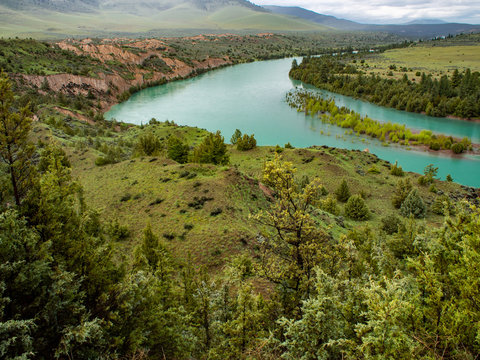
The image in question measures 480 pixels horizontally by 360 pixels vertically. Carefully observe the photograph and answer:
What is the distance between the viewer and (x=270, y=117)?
7331cm

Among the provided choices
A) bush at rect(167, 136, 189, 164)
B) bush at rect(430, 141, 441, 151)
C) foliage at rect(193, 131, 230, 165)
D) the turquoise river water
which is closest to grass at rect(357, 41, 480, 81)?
the turquoise river water

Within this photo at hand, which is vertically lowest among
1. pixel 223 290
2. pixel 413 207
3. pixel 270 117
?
pixel 413 207

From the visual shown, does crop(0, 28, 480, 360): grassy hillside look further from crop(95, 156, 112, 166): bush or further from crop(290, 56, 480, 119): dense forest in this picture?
crop(290, 56, 480, 119): dense forest

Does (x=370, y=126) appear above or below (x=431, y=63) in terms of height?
below

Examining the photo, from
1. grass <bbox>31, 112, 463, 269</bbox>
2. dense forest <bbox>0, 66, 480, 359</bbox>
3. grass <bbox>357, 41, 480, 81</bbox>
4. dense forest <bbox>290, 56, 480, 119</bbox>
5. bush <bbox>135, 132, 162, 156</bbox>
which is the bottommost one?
grass <bbox>31, 112, 463, 269</bbox>

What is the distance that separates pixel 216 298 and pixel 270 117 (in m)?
69.1

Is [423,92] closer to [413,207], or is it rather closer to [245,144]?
[245,144]

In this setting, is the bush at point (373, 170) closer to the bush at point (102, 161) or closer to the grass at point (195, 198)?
the grass at point (195, 198)

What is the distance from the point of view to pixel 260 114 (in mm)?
75125

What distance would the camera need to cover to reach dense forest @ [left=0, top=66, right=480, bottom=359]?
16.9ft

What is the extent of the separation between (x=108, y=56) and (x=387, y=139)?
98.1 meters

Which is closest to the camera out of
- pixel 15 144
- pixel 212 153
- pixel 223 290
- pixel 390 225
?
pixel 15 144

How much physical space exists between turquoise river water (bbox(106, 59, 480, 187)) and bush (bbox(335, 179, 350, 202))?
2169 centimetres

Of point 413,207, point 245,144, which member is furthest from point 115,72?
point 413,207
